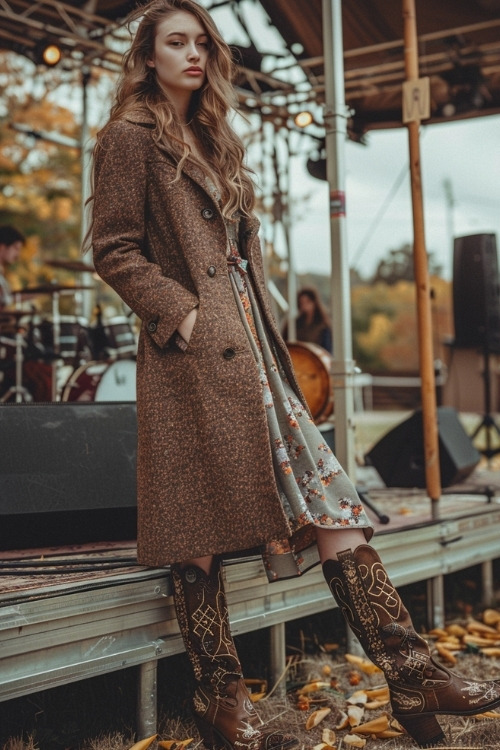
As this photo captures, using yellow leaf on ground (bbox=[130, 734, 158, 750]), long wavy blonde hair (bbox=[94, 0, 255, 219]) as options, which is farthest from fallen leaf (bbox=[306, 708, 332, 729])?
long wavy blonde hair (bbox=[94, 0, 255, 219])

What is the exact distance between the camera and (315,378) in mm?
5805

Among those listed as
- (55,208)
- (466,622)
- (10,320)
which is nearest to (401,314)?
(55,208)

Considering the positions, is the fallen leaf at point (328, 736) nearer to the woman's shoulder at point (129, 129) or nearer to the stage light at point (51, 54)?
the woman's shoulder at point (129, 129)

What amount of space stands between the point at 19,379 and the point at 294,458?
166 inches

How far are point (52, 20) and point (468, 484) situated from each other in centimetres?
447

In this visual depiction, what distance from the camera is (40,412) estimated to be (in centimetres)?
260

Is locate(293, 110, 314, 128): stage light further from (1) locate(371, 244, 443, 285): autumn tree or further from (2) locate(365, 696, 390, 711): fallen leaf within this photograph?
(1) locate(371, 244, 443, 285): autumn tree

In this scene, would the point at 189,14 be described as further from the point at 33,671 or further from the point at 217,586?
the point at 33,671

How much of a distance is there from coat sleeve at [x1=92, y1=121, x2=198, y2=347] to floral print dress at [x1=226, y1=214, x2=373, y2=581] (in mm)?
216

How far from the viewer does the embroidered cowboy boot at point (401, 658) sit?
77.7 inches

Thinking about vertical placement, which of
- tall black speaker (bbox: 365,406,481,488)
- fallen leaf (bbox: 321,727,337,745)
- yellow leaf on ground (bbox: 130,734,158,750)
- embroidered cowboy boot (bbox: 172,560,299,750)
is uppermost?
tall black speaker (bbox: 365,406,481,488)

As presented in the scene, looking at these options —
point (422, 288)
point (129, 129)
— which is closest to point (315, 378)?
point (422, 288)

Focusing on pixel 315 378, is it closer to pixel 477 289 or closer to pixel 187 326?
pixel 477 289

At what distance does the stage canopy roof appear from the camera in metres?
4.98
